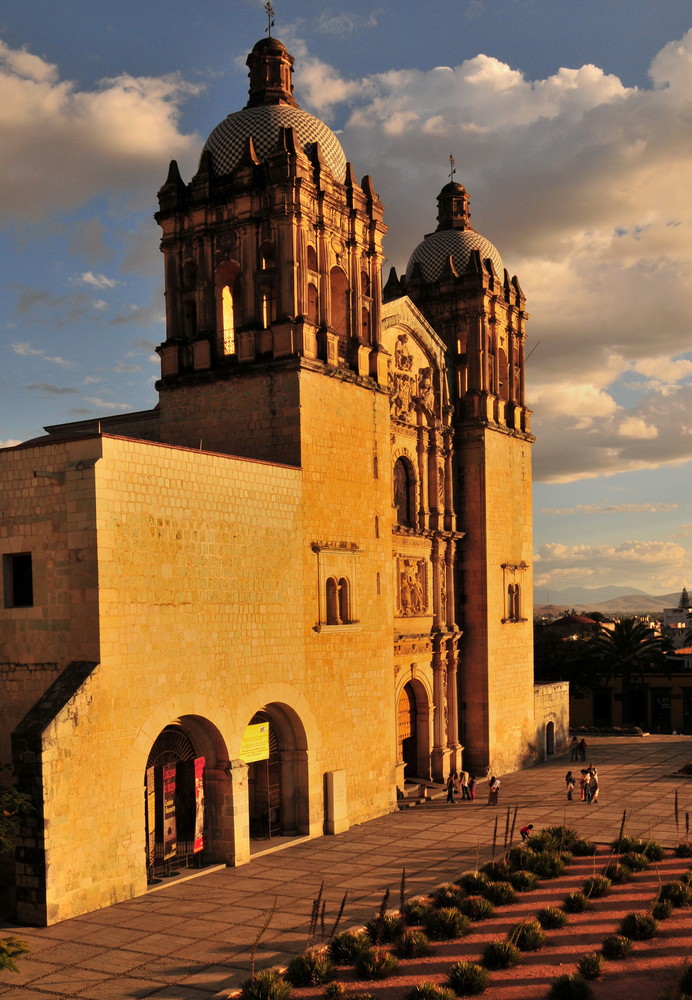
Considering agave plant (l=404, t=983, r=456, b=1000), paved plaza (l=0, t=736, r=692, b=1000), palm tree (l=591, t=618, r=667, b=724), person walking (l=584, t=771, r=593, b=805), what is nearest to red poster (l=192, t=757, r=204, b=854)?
paved plaza (l=0, t=736, r=692, b=1000)

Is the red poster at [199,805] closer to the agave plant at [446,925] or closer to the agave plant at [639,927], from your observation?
the agave plant at [446,925]

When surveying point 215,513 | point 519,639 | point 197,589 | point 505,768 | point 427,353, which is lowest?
point 505,768

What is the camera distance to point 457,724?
37.2m

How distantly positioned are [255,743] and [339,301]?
1356 centimetres

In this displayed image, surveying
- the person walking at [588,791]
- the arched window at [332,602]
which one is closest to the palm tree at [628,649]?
the person walking at [588,791]

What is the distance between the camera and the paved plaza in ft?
51.2

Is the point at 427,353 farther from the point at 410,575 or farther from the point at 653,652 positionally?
the point at 653,652

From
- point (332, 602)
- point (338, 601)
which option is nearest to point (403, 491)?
point (338, 601)

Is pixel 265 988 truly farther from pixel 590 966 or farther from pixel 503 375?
pixel 503 375

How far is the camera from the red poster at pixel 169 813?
2205 cm

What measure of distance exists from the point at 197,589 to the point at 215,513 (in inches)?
72.3

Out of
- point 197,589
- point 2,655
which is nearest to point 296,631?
point 197,589

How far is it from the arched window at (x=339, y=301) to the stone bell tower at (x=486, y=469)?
9.96 meters

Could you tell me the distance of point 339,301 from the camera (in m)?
30.7
